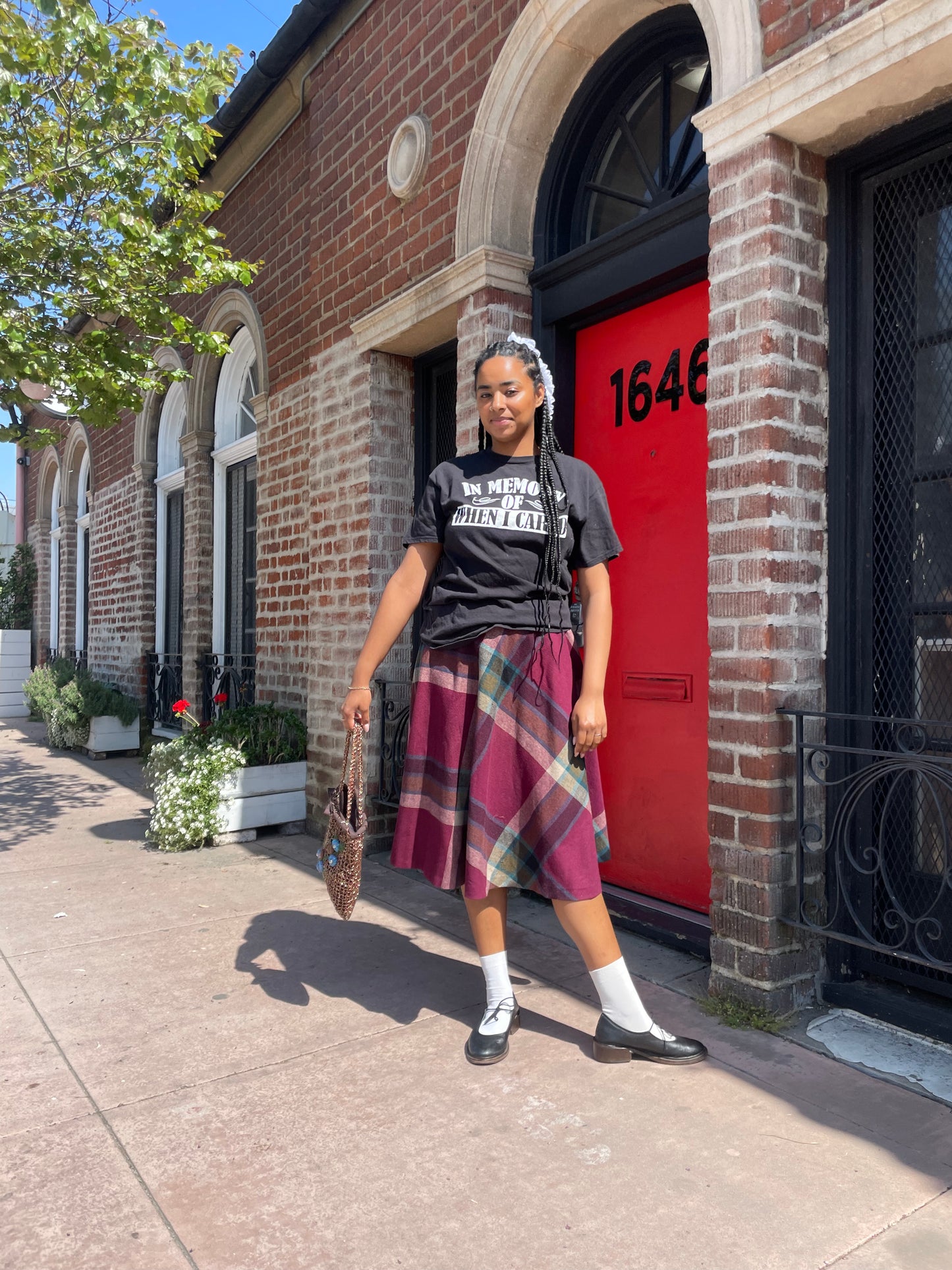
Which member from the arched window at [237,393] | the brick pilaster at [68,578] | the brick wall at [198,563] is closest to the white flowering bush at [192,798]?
the brick wall at [198,563]

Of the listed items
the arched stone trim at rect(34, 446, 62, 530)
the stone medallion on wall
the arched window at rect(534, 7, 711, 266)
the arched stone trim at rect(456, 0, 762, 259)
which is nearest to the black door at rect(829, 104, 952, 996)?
the arched window at rect(534, 7, 711, 266)

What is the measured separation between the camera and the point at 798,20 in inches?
114

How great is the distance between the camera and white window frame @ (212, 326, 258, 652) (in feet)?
26.3

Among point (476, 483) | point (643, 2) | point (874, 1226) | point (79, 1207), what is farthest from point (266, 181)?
point (874, 1226)

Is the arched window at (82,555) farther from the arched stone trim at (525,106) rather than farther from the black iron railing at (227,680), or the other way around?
the arched stone trim at (525,106)

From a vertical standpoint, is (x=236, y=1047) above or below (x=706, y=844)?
below

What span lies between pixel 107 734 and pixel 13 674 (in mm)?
5665

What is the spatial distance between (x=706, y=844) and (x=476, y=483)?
5.54 ft

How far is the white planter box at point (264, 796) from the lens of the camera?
5.54 m

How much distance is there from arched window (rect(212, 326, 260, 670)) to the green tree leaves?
7.16 feet

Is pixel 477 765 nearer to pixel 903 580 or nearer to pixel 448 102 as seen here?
pixel 903 580

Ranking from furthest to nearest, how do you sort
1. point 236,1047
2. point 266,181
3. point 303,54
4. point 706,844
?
point 266,181
point 303,54
point 706,844
point 236,1047

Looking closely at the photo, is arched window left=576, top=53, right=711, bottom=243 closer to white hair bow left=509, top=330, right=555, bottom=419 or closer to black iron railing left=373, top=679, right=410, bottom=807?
white hair bow left=509, top=330, right=555, bottom=419

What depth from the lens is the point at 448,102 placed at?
462 centimetres
